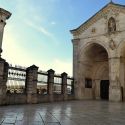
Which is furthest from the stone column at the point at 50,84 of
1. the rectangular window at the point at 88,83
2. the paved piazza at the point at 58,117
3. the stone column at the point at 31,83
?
the rectangular window at the point at 88,83

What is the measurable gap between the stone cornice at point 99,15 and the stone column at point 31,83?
12.8 meters

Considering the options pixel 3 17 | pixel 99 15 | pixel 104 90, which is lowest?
pixel 104 90

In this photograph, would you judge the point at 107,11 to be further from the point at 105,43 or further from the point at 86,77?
the point at 86,77

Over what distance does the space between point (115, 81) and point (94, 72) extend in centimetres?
613

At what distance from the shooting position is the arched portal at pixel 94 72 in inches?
1106

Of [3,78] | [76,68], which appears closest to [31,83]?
[3,78]

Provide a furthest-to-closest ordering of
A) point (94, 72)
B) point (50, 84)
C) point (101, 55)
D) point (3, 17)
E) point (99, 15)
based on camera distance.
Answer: point (101, 55) < point (94, 72) < point (99, 15) < point (50, 84) < point (3, 17)

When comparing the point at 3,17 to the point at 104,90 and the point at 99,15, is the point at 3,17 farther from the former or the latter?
the point at 104,90

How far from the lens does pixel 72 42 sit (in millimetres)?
29125

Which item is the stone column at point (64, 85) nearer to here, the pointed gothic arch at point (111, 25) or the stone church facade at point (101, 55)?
the stone church facade at point (101, 55)

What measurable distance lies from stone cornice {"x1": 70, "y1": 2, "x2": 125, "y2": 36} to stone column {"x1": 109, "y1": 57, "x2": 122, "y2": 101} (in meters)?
5.93

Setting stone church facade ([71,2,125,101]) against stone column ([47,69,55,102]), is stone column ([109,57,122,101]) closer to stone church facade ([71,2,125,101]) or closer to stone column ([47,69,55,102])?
stone church facade ([71,2,125,101])

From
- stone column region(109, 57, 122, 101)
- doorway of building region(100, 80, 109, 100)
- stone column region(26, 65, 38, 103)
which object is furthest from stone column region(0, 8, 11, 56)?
doorway of building region(100, 80, 109, 100)

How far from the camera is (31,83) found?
17359 mm
